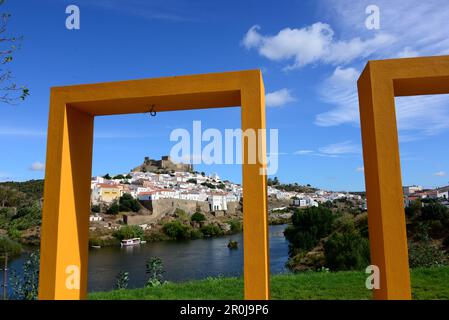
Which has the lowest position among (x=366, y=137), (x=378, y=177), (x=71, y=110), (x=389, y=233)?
(x=389, y=233)

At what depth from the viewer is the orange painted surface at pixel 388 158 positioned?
9.18 ft

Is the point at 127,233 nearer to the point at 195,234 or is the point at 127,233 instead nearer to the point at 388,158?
the point at 195,234

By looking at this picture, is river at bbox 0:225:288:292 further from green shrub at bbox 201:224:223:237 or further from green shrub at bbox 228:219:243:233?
green shrub at bbox 228:219:243:233

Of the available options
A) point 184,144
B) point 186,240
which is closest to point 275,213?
point 186,240

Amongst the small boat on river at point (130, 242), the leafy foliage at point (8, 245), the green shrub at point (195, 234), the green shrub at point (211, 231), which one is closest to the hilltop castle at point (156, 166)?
the green shrub at point (211, 231)

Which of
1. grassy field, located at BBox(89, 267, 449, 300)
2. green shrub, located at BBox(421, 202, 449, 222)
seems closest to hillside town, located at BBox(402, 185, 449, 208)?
green shrub, located at BBox(421, 202, 449, 222)

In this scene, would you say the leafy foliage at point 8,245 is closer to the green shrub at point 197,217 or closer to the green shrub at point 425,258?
the green shrub at point 425,258

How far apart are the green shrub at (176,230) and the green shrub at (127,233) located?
2.68 m

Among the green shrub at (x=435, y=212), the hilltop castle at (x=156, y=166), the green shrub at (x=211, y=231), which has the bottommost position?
the green shrub at (x=211, y=231)

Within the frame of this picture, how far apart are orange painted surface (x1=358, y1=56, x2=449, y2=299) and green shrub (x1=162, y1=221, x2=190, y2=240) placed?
29850 mm

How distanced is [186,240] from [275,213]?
12.4 meters

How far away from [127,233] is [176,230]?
15.7 ft
